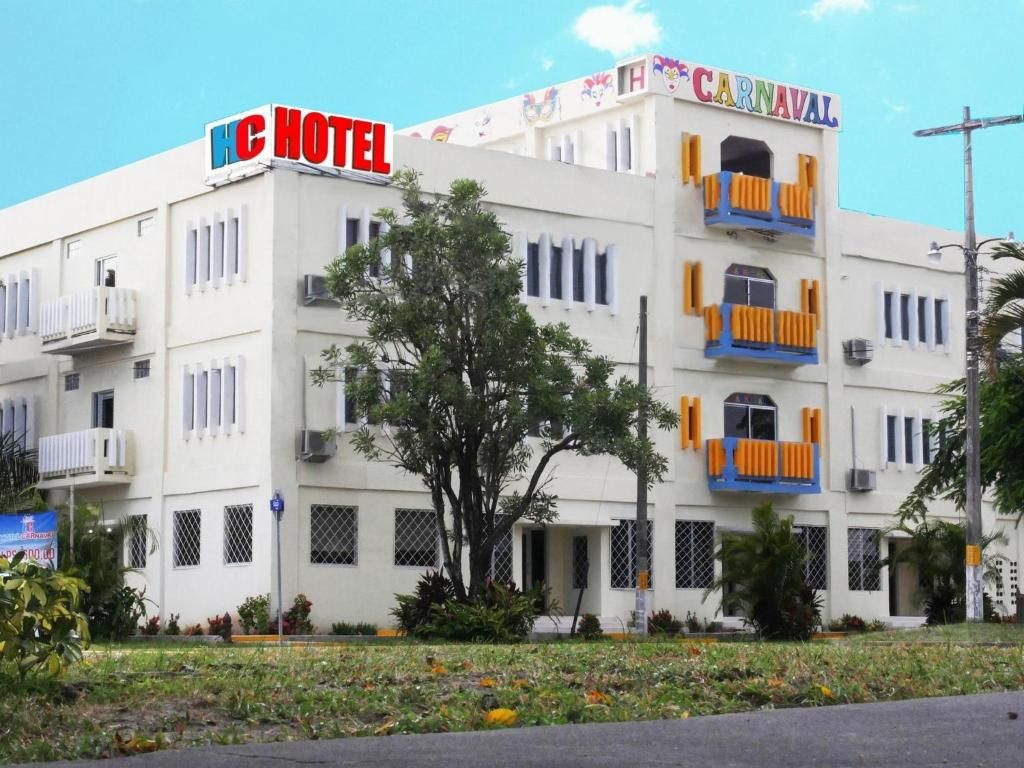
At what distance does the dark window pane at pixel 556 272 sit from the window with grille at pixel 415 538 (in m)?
6.12

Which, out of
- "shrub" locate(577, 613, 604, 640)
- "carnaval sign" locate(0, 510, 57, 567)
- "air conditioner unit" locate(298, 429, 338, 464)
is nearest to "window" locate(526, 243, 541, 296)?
"air conditioner unit" locate(298, 429, 338, 464)

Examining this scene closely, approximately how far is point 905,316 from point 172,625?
2236 centimetres

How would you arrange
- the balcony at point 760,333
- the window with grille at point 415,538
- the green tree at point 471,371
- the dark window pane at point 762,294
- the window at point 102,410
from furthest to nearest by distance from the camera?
the dark window pane at point 762,294 < the balcony at point 760,333 < the window at point 102,410 < the window with grille at point 415,538 < the green tree at point 471,371

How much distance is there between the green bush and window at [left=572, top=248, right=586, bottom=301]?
98.2 feet

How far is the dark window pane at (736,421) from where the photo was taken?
4531cm

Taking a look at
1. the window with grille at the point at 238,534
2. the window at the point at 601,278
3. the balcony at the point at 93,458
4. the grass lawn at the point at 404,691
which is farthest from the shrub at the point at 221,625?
the grass lawn at the point at 404,691

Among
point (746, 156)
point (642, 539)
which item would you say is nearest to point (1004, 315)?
point (642, 539)

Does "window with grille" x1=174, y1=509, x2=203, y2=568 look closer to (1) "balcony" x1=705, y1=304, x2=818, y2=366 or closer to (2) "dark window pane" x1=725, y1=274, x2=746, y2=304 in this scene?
(1) "balcony" x1=705, y1=304, x2=818, y2=366

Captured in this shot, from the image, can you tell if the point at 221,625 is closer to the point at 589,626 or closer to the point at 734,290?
the point at 589,626

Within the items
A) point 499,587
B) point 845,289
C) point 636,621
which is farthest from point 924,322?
point 499,587

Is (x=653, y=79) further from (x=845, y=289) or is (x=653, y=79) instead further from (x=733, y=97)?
(x=845, y=289)

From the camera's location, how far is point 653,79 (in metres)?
44.2

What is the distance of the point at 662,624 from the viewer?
41.6 metres

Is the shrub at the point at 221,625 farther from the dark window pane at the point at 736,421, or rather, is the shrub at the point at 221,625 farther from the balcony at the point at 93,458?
the dark window pane at the point at 736,421
